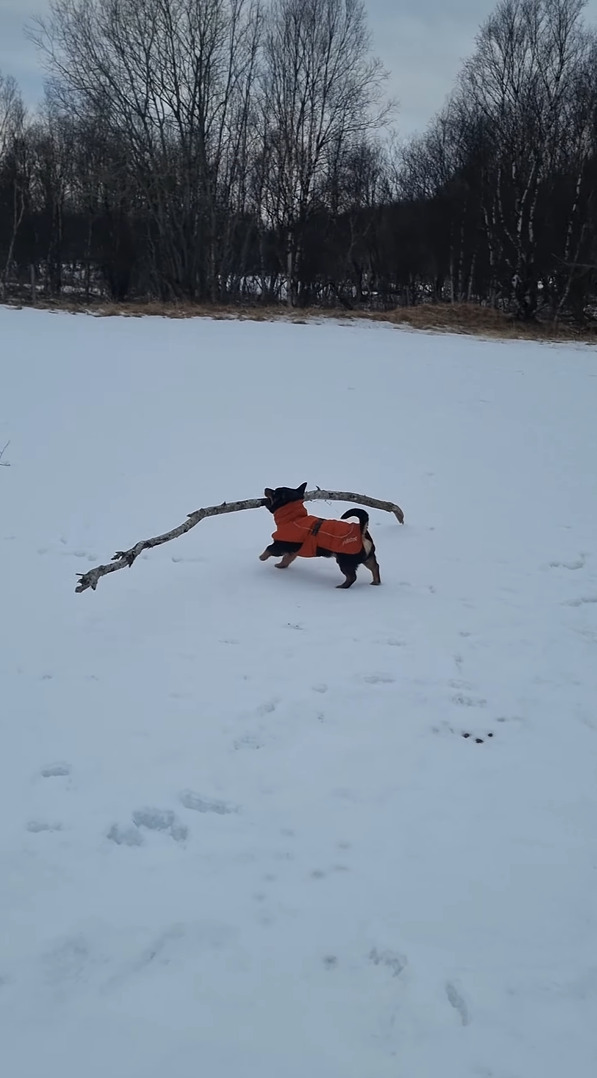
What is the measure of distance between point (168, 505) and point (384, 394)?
19.6ft

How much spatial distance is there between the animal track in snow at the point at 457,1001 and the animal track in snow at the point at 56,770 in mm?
1819

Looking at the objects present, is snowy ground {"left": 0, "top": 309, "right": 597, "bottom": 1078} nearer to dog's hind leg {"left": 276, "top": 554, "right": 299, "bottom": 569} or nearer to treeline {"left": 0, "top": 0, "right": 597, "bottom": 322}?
dog's hind leg {"left": 276, "top": 554, "right": 299, "bottom": 569}

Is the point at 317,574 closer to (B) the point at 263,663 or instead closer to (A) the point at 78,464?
(B) the point at 263,663

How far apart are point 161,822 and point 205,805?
0.20 m

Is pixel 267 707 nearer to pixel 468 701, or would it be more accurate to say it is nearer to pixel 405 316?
pixel 468 701

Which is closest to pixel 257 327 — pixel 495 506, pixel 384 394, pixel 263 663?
A: pixel 384 394

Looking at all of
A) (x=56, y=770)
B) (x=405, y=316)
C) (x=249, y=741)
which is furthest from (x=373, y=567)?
(x=405, y=316)

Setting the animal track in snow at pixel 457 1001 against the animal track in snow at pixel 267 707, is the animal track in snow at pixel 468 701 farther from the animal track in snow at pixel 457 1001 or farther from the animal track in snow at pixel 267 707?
the animal track in snow at pixel 457 1001

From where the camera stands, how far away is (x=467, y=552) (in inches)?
247

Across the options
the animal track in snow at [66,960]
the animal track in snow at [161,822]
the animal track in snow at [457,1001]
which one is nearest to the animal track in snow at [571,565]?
the animal track in snow at [161,822]

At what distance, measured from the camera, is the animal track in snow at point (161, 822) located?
294 cm

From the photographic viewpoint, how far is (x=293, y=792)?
10.5 ft

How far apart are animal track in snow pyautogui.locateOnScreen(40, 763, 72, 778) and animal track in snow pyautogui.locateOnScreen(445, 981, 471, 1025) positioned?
1819 millimetres

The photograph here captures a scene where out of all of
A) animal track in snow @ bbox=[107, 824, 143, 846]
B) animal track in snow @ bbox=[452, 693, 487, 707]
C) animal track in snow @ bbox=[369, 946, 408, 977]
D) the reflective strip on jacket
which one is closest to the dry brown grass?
the reflective strip on jacket
